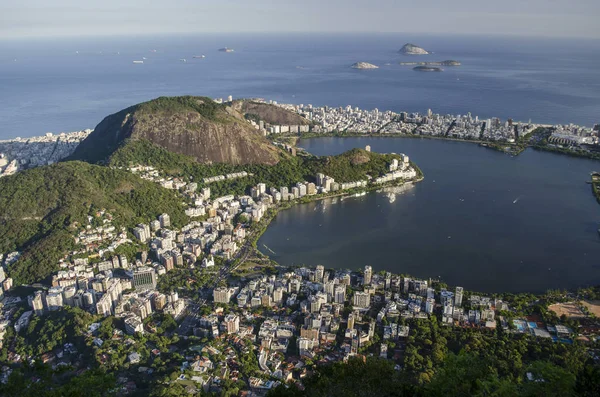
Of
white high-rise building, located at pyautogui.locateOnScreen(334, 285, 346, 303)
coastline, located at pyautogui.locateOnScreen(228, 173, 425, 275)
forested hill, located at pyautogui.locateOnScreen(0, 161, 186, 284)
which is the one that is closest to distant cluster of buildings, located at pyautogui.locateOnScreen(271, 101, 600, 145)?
coastline, located at pyautogui.locateOnScreen(228, 173, 425, 275)

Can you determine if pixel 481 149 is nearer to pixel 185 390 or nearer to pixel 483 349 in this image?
pixel 483 349

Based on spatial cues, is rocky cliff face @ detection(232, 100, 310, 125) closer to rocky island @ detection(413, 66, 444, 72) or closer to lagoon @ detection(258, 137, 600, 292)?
lagoon @ detection(258, 137, 600, 292)

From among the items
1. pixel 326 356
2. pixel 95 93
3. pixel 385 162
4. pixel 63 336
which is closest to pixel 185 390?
pixel 326 356

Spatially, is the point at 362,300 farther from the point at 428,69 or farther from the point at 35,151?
the point at 428,69

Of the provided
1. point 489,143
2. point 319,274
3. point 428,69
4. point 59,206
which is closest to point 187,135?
point 59,206

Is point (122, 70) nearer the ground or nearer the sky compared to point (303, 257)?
nearer the sky
